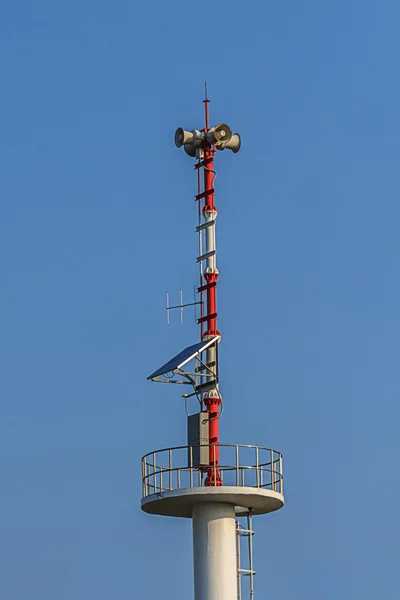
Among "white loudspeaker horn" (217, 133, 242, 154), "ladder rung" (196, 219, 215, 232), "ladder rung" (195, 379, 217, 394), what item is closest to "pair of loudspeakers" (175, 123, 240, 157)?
"white loudspeaker horn" (217, 133, 242, 154)

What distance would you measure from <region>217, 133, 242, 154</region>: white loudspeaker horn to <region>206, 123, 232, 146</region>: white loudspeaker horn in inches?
6.9

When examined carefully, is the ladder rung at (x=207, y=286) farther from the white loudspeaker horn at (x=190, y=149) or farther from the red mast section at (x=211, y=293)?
the white loudspeaker horn at (x=190, y=149)

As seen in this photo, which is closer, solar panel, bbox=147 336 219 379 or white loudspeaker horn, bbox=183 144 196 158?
solar panel, bbox=147 336 219 379

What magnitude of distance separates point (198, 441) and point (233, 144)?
9.59m

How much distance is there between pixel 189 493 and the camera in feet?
135

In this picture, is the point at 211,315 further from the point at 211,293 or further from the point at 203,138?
the point at 203,138

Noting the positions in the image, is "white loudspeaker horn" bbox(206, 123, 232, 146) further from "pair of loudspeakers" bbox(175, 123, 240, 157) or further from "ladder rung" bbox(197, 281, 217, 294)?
"ladder rung" bbox(197, 281, 217, 294)

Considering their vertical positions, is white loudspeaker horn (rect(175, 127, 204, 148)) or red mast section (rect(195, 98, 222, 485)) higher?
white loudspeaker horn (rect(175, 127, 204, 148))

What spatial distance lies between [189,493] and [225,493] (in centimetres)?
105

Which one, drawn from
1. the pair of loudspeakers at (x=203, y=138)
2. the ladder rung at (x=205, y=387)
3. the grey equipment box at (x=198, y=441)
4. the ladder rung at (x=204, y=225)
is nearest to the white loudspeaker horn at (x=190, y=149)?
the pair of loudspeakers at (x=203, y=138)

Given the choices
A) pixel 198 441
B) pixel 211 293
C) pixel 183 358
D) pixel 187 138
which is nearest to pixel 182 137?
pixel 187 138

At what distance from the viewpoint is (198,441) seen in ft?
139

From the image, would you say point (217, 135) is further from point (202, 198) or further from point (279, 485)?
point (279, 485)

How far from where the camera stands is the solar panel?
4266cm
